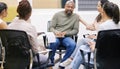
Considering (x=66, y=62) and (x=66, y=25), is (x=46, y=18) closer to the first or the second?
(x=66, y=25)

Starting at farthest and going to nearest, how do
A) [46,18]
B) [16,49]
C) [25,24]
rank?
[46,18], [25,24], [16,49]

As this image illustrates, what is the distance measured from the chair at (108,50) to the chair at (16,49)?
0.84m

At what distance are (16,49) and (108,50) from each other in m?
1.11

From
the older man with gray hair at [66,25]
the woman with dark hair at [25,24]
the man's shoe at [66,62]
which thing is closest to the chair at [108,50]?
the woman with dark hair at [25,24]

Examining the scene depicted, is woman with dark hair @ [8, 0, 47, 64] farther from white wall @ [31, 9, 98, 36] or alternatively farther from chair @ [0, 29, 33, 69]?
white wall @ [31, 9, 98, 36]

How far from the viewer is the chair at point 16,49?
313cm

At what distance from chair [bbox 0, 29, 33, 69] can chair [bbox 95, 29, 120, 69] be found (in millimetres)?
836

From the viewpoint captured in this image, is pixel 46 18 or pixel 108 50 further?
pixel 46 18

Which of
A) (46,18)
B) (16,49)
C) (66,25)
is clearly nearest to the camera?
(16,49)

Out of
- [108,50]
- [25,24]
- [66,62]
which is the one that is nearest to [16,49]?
[25,24]

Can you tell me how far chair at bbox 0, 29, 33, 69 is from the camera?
3.13 metres

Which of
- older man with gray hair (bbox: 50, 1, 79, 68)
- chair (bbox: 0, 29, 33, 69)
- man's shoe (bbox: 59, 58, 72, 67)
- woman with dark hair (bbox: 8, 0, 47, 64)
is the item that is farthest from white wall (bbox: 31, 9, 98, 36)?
chair (bbox: 0, 29, 33, 69)

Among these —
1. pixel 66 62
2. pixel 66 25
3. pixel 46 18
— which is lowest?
pixel 66 62

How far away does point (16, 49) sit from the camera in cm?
318
